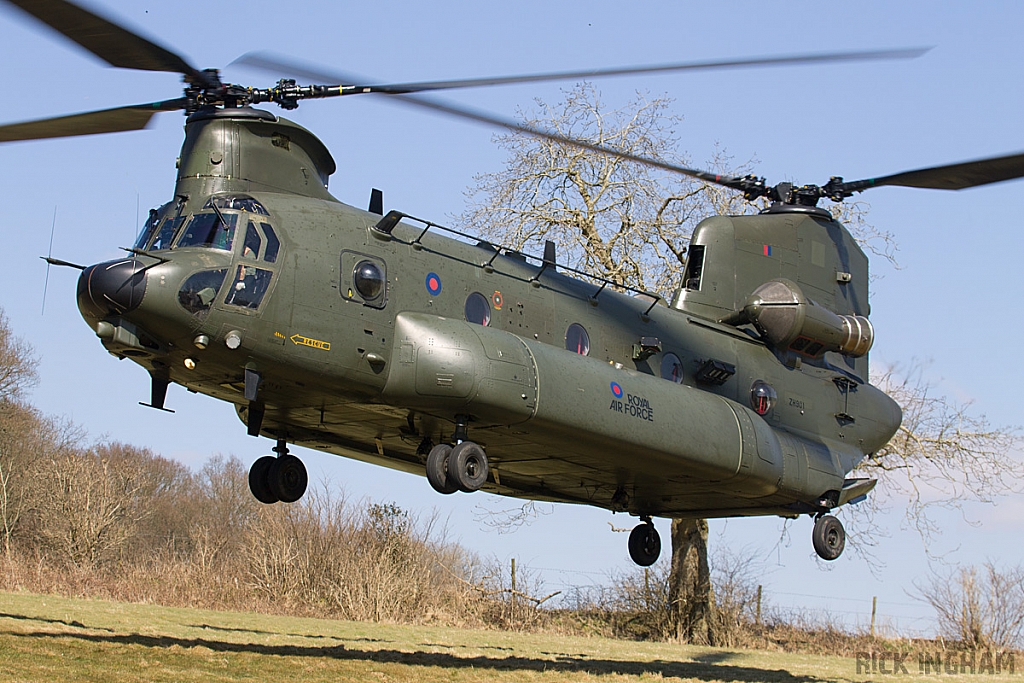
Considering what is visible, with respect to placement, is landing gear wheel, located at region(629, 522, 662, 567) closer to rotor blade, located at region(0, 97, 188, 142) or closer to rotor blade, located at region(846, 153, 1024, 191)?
rotor blade, located at region(846, 153, 1024, 191)

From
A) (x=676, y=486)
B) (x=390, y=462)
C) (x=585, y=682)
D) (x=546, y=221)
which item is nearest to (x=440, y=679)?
(x=585, y=682)

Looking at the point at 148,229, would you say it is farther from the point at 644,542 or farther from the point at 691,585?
the point at 691,585

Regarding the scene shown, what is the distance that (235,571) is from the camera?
112 feet

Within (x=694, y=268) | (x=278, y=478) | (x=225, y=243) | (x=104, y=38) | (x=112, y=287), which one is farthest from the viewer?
(x=694, y=268)

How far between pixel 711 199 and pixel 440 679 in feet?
68.4

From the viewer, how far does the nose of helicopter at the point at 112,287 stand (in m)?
11.7

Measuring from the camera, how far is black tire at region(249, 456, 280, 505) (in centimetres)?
1445

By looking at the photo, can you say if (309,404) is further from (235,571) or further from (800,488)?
(235,571)

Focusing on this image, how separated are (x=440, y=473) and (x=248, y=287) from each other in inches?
112

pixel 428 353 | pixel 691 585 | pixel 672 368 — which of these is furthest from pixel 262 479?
pixel 691 585

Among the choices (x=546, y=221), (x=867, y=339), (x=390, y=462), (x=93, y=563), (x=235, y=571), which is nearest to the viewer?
(x=390, y=462)

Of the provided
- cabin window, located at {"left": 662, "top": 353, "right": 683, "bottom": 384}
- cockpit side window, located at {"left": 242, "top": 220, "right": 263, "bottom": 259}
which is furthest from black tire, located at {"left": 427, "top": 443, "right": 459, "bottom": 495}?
cabin window, located at {"left": 662, "top": 353, "right": 683, "bottom": 384}

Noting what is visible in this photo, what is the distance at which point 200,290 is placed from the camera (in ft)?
38.7

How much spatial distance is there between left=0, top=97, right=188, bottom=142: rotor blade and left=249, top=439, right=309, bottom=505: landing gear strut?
4.15 metres
